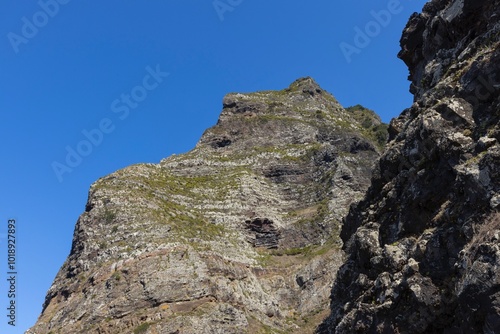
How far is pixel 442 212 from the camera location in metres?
26.3

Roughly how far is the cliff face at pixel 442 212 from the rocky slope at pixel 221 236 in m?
41.7

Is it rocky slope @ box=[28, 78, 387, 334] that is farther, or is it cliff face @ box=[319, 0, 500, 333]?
rocky slope @ box=[28, 78, 387, 334]

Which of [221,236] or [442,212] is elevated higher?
[221,236]

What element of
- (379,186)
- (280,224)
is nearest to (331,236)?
(280,224)

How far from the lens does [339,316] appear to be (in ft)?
115

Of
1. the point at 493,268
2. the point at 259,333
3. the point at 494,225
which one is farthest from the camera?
the point at 259,333

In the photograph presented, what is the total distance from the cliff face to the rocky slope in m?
41.7

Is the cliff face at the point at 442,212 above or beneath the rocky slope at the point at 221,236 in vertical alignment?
beneath

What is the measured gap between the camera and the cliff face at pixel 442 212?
2155 centimetres

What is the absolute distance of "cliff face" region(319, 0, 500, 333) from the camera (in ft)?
70.7

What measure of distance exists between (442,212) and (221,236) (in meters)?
71.1

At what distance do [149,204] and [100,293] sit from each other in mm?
22928

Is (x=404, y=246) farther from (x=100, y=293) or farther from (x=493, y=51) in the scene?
(x=100, y=293)

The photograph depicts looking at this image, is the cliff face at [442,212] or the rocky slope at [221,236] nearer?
the cliff face at [442,212]
